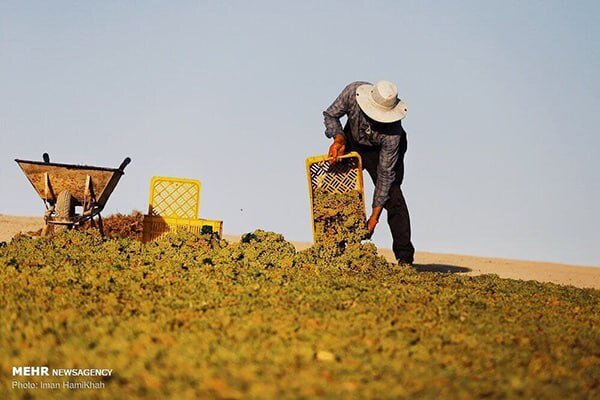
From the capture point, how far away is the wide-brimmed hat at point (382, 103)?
902 cm

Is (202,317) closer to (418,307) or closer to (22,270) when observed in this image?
(418,307)

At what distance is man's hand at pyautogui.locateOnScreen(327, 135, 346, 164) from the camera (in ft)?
30.4

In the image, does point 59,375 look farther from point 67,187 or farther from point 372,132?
point 67,187

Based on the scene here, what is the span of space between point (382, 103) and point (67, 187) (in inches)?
194

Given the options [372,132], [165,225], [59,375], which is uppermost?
[372,132]

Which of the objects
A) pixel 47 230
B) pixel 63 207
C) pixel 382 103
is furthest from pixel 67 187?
pixel 382 103

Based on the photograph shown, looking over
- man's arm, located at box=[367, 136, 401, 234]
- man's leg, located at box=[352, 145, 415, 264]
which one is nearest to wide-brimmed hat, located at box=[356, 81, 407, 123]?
man's arm, located at box=[367, 136, 401, 234]

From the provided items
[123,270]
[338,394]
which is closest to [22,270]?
[123,270]

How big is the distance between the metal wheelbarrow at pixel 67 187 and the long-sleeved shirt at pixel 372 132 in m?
3.45

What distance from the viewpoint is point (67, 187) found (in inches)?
404

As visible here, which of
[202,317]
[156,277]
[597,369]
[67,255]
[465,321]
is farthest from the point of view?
[67,255]

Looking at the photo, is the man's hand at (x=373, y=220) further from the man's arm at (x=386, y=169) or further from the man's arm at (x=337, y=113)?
the man's arm at (x=337, y=113)

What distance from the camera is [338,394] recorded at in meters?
3.15

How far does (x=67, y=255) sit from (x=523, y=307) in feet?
16.5
